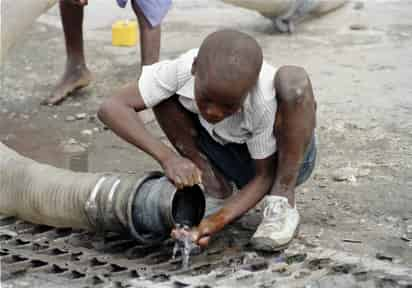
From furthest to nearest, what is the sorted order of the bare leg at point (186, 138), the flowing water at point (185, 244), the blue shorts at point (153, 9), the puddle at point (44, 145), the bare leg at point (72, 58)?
the bare leg at point (72, 58), the blue shorts at point (153, 9), the puddle at point (44, 145), the bare leg at point (186, 138), the flowing water at point (185, 244)

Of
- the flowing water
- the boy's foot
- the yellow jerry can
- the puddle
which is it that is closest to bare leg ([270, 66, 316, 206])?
the flowing water

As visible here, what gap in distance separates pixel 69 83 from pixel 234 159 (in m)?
2.14

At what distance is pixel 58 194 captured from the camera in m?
3.29

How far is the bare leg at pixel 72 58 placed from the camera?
519 cm

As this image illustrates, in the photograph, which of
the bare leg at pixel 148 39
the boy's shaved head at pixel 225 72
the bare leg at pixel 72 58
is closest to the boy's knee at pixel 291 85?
the boy's shaved head at pixel 225 72

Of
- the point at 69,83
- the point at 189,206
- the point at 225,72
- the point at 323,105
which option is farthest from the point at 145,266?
the point at 69,83

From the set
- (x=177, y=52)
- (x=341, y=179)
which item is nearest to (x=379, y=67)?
(x=177, y=52)

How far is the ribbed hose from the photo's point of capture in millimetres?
3143

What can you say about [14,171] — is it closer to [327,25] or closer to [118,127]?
[118,127]

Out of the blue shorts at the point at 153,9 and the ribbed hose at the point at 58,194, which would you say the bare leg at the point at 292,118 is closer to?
the ribbed hose at the point at 58,194

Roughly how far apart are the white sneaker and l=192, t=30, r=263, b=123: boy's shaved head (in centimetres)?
49

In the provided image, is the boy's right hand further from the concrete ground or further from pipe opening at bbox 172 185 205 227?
the concrete ground

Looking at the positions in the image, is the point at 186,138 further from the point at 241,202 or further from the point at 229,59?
the point at 229,59

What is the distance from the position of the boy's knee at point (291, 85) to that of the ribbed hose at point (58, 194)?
0.62m
